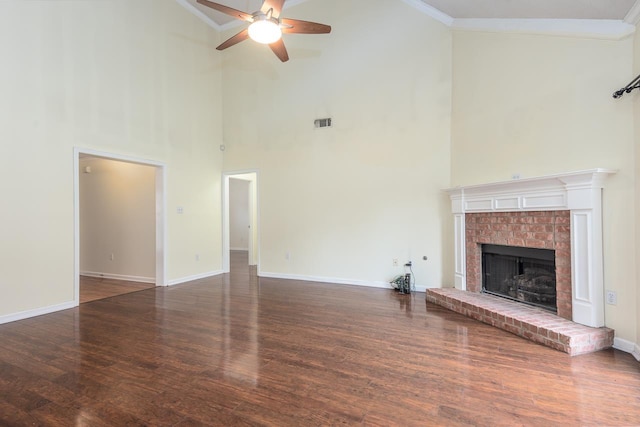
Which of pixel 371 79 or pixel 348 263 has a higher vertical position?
pixel 371 79

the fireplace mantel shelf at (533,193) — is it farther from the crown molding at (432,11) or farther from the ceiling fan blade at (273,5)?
the ceiling fan blade at (273,5)

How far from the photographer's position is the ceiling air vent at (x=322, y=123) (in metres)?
5.60

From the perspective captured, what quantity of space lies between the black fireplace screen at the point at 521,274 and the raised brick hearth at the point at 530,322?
0.58ft

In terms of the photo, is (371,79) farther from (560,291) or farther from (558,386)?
(558,386)

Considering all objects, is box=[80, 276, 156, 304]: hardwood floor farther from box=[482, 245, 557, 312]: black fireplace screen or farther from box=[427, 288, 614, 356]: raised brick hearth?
box=[482, 245, 557, 312]: black fireplace screen

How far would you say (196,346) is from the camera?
2889 mm

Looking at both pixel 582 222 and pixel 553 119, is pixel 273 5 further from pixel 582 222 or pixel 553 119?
pixel 582 222

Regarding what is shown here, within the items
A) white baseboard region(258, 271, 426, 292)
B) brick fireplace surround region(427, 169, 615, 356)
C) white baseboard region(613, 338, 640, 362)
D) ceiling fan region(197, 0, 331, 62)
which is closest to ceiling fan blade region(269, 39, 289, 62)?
ceiling fan region(197, 0, 331, 62)

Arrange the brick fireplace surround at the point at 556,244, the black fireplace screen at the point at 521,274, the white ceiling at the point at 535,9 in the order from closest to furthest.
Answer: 1. the white ceiling at the point at 535,9
2. the brick fireplace surround at the point at 556,244
3. the black fireplace screen at the point at 521,274

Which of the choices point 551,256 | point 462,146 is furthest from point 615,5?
point 551,256

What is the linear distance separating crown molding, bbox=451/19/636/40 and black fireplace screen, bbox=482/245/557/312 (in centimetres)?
217

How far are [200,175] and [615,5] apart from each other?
6169 mm

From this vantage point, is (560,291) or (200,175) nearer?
(560,291)

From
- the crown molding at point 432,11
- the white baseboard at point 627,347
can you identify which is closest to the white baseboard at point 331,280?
the white baseboard at point 627,347
